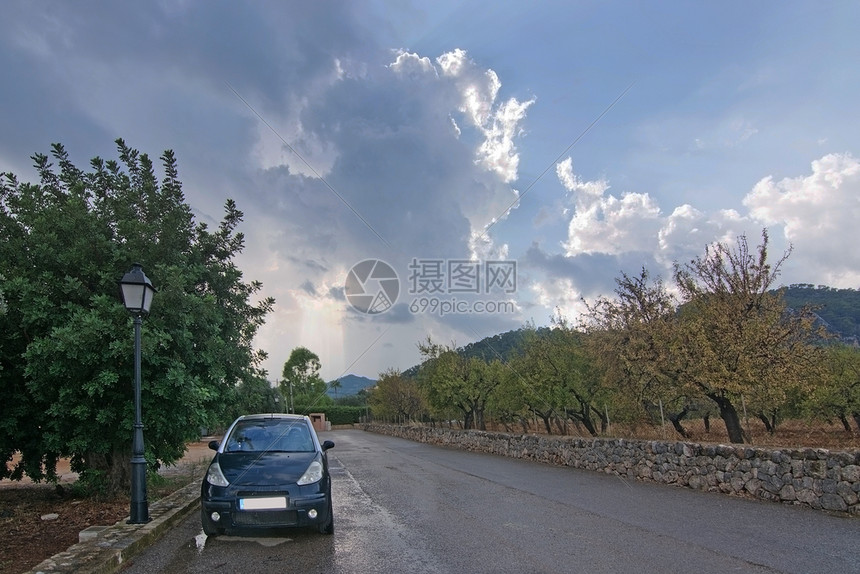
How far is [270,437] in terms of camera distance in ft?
25.3

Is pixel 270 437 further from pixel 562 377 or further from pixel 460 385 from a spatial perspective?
pixel 460 385

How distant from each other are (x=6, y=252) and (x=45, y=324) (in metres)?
1.57

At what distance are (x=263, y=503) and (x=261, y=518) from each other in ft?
0.54

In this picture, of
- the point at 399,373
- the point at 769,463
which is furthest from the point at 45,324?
the point at 399,373

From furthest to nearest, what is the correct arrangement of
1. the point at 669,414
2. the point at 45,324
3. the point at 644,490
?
the point at 669,414
the point at 644,490
the point at 45,324

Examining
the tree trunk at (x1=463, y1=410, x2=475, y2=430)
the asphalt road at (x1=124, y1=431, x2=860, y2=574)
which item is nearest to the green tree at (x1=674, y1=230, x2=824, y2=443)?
the asphalt road at (x1=124, y1=431, x2=860, y2=574)

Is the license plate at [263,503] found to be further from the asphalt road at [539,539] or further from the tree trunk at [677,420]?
the tree trunk at [677,420]

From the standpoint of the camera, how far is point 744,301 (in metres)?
14.0

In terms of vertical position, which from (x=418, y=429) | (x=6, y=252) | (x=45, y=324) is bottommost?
(x=418, y=429)

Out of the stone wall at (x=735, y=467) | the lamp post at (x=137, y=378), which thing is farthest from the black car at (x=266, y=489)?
the stone wall at (x=735, y=467)

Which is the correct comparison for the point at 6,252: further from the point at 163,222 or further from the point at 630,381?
the point at 630,381

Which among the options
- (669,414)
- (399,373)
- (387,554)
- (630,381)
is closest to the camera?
(387,554)

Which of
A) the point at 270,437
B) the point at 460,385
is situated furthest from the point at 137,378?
the point at 460,385

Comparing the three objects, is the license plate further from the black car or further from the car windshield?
the car windshield
